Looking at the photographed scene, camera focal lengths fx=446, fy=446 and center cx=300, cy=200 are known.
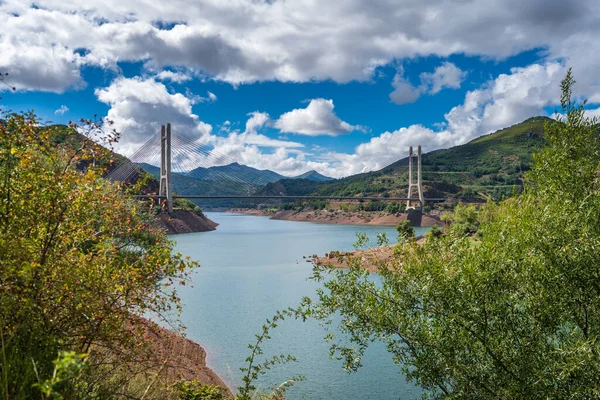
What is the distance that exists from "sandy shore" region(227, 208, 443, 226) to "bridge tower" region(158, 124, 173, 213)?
35.2 metres

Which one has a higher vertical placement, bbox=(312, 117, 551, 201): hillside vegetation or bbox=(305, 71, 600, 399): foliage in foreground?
bbox=(312, 117, 551, 201): hillside vegetation

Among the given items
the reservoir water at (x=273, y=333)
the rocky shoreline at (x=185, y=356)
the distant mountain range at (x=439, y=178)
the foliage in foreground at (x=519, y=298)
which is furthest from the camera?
the distant mountain range at (x=439, y=178)

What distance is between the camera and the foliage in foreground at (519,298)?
492 centimetres

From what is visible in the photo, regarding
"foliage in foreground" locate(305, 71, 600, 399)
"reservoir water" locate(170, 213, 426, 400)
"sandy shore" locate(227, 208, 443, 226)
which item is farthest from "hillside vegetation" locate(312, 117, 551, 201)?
"foliage in foreground" locate(305, 71, 600, 399)

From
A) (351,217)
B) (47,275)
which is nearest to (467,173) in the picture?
(351,217)

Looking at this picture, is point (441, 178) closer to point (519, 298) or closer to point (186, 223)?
point (186, 223)

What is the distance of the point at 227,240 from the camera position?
4694 centimetres

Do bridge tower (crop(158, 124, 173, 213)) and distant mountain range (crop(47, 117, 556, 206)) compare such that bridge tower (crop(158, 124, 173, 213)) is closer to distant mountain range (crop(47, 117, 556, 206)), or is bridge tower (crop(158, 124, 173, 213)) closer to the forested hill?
distant mountain range (crop(47, 117, 556, 206))

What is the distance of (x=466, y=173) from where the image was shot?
112 m

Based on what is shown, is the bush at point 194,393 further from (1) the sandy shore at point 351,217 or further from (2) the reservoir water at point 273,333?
(1) the sandy shore at point 351,217

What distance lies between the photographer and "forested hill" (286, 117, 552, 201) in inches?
3541

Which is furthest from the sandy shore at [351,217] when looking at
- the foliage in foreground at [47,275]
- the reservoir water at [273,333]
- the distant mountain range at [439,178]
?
the foliage in foreground at [47,275]

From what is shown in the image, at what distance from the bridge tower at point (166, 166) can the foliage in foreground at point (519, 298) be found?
1735 inches

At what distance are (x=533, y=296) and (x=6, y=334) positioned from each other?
17.1 ft
